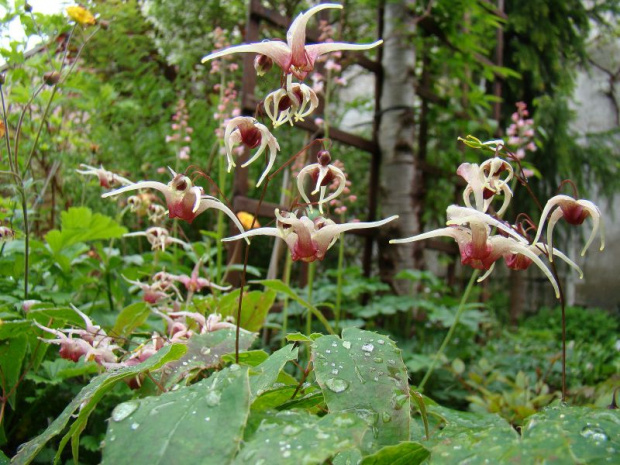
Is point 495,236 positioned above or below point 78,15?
below

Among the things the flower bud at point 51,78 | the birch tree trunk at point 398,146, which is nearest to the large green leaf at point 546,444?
the flower bud at point 51,78

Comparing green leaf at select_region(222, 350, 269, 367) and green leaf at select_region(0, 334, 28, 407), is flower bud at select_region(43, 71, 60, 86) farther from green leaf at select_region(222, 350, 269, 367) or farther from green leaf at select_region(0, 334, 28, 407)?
green leaf at select_region(222, 350, 269, 367)

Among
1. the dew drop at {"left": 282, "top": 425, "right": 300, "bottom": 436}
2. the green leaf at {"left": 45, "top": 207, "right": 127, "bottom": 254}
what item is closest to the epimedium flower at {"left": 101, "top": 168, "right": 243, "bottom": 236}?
the dew drop at {"left": 282, "top": 425, "right": 300, "bottom": 436}

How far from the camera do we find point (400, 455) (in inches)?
20.0

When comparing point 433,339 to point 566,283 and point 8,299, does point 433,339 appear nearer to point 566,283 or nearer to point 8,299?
point 8,299

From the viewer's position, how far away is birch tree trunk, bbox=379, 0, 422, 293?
10.8 ft

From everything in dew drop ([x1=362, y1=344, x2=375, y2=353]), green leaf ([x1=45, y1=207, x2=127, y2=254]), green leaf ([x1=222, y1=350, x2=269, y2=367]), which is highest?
green leaf ([x1=45, y1=207, x2=127, y2=254])

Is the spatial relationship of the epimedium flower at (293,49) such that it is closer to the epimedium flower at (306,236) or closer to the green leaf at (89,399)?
the epimedium flower at (306,236)

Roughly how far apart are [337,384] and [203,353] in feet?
0.93

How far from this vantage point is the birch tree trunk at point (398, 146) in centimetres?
330

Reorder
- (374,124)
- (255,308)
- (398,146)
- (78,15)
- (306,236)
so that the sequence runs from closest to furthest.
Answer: (306,236) → (255,308) → (78,15) → (398,146) → (374,124)

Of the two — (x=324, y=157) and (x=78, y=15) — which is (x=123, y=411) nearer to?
(x=324, y=157)

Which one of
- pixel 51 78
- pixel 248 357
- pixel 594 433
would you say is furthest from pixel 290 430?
pixel 51 78

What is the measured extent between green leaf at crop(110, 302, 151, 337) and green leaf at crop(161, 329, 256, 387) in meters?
0.37
